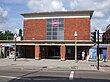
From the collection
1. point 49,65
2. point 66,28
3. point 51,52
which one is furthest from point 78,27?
point 49,65

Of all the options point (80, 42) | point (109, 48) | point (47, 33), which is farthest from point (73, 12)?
point (109, 48)

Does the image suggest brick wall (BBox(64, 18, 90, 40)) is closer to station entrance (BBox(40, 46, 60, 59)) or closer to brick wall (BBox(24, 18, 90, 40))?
brick wall (BBox(24, 18, 90, 40))

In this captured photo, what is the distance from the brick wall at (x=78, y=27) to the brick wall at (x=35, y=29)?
17.3 feet

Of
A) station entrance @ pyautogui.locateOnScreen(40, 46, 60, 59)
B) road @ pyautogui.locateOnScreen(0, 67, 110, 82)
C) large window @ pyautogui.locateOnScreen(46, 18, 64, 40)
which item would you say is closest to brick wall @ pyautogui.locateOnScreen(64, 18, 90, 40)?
large window @ pyautogui.locateOnScreen(46, 18, 64, 40)

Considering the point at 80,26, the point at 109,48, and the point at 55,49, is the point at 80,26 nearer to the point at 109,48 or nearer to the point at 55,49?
the point at 55,49

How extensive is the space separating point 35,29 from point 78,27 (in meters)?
10.1

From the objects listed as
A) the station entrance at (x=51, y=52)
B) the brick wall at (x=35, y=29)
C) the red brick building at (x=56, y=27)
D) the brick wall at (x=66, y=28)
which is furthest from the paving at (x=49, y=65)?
the brick wall at (x=35, y=29)

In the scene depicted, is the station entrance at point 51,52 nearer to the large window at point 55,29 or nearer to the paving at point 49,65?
the large window at point 55,29

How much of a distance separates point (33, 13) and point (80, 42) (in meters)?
17.2

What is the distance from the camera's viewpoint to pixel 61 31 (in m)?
61.5

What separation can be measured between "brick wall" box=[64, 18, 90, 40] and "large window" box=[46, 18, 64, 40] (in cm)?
101

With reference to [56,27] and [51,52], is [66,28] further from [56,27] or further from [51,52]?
[51,52]

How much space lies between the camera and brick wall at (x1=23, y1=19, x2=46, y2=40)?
6269 cm

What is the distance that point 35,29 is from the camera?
63.5m
